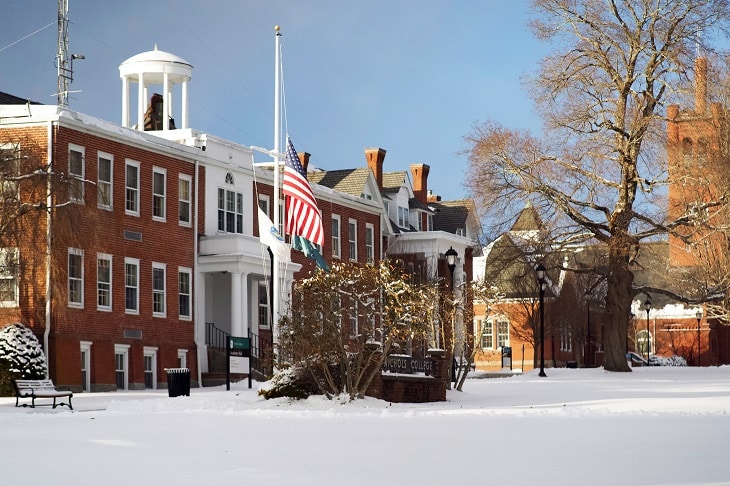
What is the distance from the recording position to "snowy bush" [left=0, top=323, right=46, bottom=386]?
34781 mm

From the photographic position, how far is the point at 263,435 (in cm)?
1856

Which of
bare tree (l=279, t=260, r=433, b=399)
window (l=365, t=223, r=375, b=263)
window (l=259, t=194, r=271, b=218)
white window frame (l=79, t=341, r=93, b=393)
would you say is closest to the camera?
bare tree (l=279, t=260, r=433, b=399)

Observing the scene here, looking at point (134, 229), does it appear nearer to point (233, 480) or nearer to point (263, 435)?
point (263, 435)

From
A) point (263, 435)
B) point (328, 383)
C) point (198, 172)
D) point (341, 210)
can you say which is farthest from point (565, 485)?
point (341, 210)

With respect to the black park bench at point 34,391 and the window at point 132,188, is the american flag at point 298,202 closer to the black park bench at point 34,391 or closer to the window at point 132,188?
the window at point 132,188

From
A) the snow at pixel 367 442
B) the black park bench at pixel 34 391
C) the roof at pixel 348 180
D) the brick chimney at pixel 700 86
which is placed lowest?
the snow at pixel 367 442

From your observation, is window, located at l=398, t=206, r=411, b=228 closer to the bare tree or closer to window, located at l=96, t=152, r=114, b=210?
window, located at l=96, t=152, r=114, b=210

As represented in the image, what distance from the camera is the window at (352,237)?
193 ft

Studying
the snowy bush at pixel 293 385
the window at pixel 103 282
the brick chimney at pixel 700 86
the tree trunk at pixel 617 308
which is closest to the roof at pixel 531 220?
the tree trunk at pixel 617 308

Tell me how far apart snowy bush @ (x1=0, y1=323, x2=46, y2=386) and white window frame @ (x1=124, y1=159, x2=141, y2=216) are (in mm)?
7573

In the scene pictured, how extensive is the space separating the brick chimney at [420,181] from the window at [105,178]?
3497cm

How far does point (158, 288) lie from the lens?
44.1 m

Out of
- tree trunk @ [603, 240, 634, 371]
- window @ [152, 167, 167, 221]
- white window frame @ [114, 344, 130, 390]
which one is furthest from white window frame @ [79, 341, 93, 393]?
tree trunk @ [603, 240, 634, 371]

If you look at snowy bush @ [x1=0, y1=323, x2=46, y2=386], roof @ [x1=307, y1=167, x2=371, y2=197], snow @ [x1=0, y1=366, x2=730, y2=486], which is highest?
roof @ [x1=307, y1=167, x2=371, y2=197]
